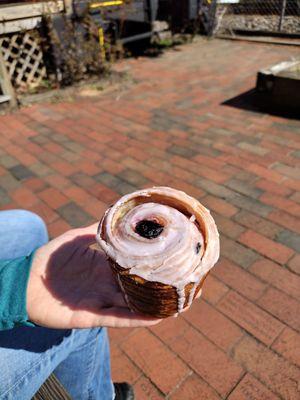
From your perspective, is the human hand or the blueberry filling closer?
the blueberry filling

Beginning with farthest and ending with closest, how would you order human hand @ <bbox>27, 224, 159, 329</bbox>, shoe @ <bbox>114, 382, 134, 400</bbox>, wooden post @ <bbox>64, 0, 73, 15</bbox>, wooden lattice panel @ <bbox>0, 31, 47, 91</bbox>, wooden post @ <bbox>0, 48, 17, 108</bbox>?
wooden post @ <bbox>64, 0, 73, 15</bbox>, wooden lattice panel @ <bbox>0, 31, 47, 91</bbox>, wooden post @ <bbox>0, 48, 17, 108</bbox>, shoe @ <bbox>114, 382, 134, 400</bbox>, human hand @ <bbox>27, 224, 159, 329</bbox>

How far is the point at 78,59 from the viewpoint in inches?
243

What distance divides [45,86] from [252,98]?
3599mm

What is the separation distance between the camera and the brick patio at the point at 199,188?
1.99 meters

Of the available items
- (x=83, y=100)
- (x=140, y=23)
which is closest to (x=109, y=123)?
(x=83, y=100)

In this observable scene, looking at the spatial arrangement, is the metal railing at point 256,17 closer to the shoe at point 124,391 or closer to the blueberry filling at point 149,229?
the shoe at point 124,391

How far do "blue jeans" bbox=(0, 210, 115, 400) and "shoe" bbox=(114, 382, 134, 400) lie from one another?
0.24ft

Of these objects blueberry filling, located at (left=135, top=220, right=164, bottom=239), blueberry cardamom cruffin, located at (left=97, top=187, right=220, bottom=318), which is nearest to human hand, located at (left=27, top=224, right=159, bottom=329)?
blueberry cardamom cruffin, located at (left=97, top=187, right=220, bottom=318)

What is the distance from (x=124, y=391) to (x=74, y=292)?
922 mm

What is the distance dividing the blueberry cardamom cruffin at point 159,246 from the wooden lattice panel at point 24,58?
5574 mm

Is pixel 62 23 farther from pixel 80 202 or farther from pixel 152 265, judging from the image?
pixel 152 265

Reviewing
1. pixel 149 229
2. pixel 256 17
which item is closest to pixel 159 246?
pixel 149 229

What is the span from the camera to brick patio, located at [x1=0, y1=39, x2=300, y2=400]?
6.54 feet

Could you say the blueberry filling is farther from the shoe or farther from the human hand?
the shoe
